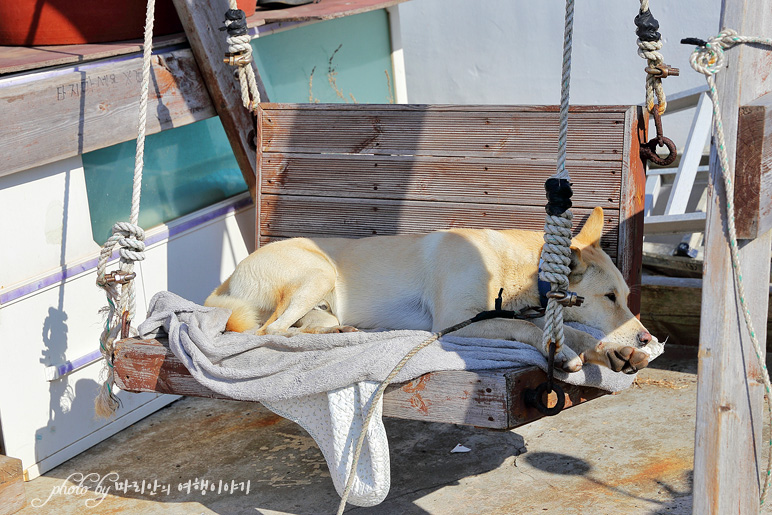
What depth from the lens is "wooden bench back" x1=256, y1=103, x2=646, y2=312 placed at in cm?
322

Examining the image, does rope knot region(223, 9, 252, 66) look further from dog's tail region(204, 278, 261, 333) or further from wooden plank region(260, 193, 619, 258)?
dog's tail region(204, 278, 261, 333)

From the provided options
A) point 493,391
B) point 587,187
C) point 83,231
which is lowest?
point 493,391

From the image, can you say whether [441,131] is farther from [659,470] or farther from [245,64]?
[659,470]

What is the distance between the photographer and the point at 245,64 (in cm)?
387

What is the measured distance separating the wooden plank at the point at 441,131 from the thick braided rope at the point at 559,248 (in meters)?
0.84

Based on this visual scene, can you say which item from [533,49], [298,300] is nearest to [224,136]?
[298,300]

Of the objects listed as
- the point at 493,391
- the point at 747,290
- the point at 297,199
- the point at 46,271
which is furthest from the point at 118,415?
the point at 747,290

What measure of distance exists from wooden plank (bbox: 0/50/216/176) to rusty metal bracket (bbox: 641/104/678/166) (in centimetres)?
245

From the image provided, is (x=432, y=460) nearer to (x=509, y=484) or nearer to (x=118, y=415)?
(x=509, y=484)

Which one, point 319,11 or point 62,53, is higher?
point 319,11

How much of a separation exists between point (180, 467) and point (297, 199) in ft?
4.72

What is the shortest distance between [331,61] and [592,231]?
346cm

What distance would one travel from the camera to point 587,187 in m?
3.26

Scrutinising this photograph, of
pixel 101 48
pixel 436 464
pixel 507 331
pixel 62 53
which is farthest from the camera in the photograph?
pixel 101 48
